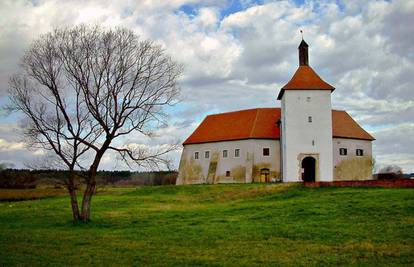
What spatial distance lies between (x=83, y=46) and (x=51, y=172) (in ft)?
21.9

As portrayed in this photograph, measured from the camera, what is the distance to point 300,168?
1826 inches

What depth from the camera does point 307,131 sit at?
46.4 metres

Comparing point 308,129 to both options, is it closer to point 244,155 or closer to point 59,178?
point 244,155

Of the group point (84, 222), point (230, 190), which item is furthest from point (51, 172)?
point (230, 190)

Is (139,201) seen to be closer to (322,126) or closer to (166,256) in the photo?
(322,126)

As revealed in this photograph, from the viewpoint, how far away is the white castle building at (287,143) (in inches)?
1827

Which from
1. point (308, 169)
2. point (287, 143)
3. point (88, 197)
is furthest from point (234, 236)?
point (308, 169)

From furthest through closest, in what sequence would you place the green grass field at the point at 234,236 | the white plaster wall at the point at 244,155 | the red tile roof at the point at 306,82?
the white plaster wall at the point at 244,155
the red tile roof at the point at 306,82
the green grass field at the point at 234,236

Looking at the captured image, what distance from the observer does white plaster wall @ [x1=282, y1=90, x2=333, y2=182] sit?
46312 mm

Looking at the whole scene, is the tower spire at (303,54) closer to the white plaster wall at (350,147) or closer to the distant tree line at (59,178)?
the white plaster wall at (350,147)

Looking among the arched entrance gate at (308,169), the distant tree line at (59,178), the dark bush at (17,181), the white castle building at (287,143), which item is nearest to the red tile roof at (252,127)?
the white castle building at (287,143)

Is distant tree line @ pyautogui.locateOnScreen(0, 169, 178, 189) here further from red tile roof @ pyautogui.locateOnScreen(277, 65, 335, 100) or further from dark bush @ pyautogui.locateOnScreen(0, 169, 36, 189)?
red tile roof @ pyautogui.locateOnScreen(277, 65, 335, 100)

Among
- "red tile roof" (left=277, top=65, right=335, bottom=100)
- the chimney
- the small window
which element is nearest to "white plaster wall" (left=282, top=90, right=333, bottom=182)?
"red tile roof" (left=277, top=65, right=335, bottom=100)

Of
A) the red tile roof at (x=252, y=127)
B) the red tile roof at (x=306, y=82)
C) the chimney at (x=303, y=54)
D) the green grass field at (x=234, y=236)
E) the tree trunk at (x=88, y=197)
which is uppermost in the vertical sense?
the chimney at (x=303, y=54)
